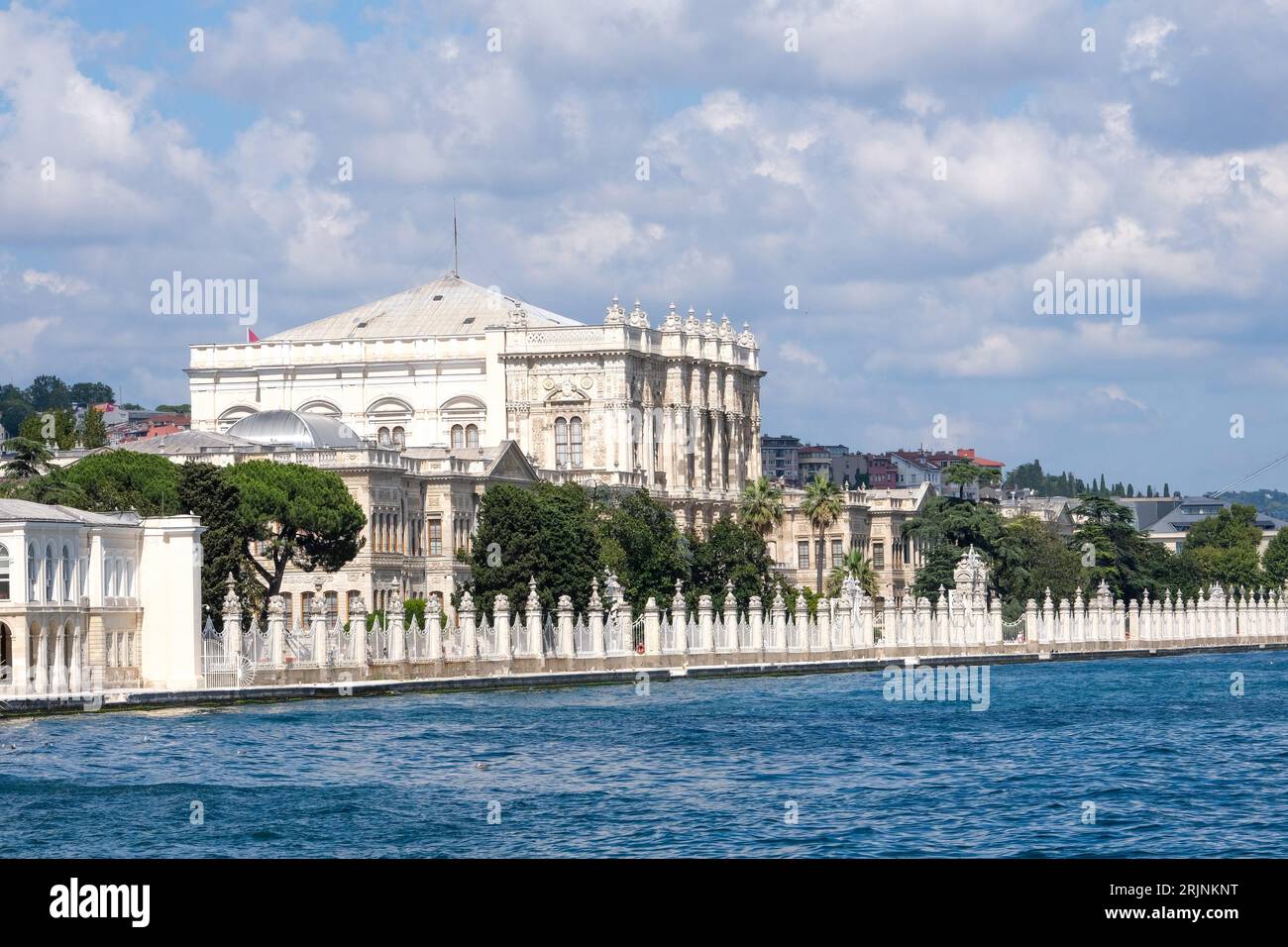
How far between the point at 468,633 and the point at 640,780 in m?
30.0

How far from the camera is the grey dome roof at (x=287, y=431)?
106688mm

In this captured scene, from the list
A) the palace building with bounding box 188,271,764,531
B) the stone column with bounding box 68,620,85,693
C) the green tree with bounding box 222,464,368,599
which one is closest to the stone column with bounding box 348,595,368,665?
the stone column with bounding box 68,620,85,693

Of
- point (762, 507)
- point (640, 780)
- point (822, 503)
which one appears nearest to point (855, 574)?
point (822, 503)

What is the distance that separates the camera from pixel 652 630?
81438 mm

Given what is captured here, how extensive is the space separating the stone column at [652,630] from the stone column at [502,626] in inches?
344

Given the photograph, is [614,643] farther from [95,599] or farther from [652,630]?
[95,599]

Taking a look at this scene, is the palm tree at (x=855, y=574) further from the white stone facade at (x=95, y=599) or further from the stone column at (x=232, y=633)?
the white stone facade at (x=95, y=599)

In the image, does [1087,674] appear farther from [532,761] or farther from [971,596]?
[532,761]

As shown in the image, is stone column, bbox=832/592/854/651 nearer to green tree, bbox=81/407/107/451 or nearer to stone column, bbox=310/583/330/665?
stone column, bbox=310/583/330/665

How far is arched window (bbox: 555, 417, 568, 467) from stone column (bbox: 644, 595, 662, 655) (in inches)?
1556

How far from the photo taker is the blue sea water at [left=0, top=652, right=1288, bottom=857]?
109 feet
